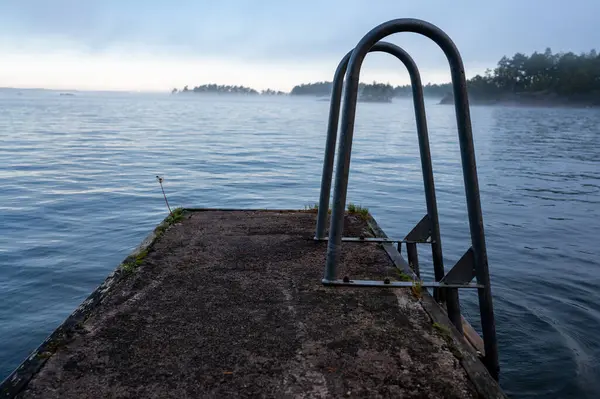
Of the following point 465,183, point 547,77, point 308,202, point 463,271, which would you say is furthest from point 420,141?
point 547,77

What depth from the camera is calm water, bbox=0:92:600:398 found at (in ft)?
24.5

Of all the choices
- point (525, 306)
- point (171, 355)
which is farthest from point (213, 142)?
point (171, 355)

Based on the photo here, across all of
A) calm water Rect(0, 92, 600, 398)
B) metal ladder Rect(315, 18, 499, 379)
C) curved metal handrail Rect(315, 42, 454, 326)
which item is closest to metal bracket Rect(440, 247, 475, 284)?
metal ladder Rect(315, 18, 499, 379)

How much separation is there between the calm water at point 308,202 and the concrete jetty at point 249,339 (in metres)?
2.65

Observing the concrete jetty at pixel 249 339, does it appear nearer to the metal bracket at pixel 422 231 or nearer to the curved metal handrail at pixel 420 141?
the metal bracket at pixel 422 231

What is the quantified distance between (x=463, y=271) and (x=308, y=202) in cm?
1359

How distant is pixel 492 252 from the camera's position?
11734mm

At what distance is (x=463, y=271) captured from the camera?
459cm

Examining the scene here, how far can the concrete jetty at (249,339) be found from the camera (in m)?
→ 3.21

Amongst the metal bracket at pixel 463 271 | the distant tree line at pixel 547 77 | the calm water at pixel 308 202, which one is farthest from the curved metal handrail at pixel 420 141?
the distant tree line at pixel 547 77

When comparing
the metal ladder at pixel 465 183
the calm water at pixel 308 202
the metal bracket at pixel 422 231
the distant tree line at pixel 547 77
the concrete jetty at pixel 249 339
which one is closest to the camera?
the concrete jetty at pixel 249 339

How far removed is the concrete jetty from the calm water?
104 inches

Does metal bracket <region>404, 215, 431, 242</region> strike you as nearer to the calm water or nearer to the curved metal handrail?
the curved metal handrail

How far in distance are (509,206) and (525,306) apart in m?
9.76
